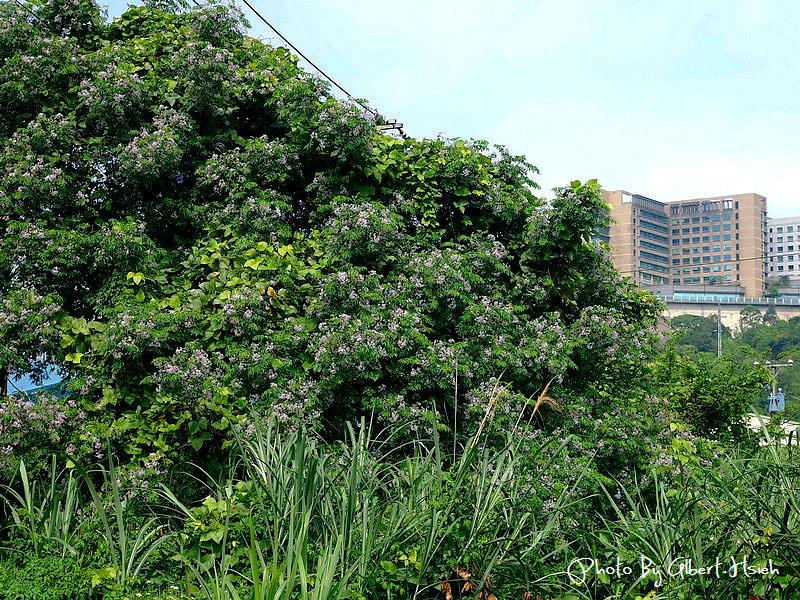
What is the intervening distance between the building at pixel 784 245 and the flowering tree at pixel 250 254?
Answer: 93.5m

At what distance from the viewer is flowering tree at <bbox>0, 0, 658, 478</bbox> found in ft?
20.2

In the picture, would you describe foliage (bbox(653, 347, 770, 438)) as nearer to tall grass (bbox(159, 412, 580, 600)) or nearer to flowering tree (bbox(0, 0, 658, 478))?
flowering tree (bbox(0, 0, 658, 478))

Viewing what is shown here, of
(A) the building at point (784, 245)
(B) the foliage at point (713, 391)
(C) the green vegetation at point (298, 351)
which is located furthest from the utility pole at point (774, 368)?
(A) the building at point (784, 245)

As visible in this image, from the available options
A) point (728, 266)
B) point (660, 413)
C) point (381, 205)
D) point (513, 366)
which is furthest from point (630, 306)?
point (728, 266)

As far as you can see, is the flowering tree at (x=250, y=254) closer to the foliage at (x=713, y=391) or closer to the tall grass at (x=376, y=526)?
the tall grass at (x=376, y=526)

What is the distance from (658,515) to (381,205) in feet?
11.9

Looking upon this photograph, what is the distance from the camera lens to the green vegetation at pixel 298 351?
4211 millimetres

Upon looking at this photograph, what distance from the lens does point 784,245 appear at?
320 ft

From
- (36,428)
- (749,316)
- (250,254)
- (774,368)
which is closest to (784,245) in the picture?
(749,316)

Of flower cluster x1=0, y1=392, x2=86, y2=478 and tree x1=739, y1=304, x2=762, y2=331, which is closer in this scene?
flower cluster x1=0, y1=392, x2=86, y2=478

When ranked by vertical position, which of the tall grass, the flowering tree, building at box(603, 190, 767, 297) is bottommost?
the tall grass

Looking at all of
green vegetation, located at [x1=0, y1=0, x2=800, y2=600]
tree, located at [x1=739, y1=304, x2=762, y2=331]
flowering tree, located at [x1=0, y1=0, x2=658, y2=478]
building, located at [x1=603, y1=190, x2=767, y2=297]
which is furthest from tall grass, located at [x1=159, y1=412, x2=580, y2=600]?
tree, located at [x1=739, y1=304, x2=762, y2=331]

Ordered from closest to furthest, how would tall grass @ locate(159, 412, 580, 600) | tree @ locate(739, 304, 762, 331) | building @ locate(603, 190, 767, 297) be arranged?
tall grass @ locate(159, 412, 580, 600)
building @ locate(603, 190, 767, 297)
tree @ locate(739, 304, 762, 331)

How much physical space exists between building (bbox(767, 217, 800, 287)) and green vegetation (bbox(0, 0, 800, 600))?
93.5 m
